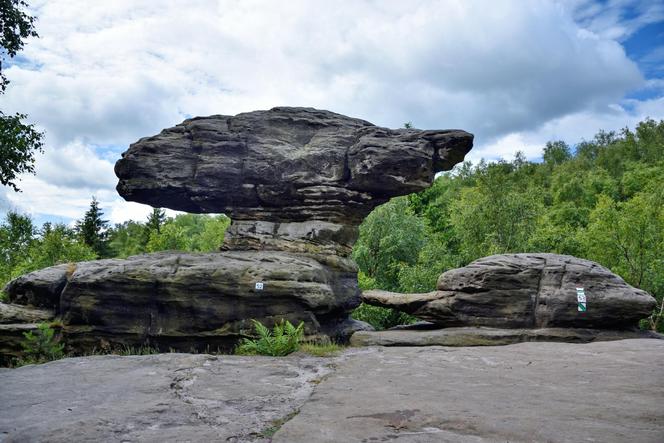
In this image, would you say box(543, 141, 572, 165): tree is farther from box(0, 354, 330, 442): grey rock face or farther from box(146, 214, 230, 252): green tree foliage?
box(0, 354, 330, 442): grey rock face

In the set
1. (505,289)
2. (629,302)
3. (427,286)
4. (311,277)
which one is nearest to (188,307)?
(311,277)

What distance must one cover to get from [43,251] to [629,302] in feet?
129

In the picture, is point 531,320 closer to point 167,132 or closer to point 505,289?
point 505,289

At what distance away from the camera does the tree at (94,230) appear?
4731 cm

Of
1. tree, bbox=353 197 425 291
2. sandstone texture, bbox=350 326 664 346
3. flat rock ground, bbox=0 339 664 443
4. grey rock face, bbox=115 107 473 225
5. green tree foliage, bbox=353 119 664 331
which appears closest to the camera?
flat rock ground, bbox=0 339 664 443

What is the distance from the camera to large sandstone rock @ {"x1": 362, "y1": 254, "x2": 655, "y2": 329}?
15.5m

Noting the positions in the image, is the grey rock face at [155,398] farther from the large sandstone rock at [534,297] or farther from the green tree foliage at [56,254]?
the green tree foliage at [56,254]

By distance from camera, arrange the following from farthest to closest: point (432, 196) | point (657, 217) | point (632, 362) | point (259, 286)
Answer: point (432, 196) → point (657, 217) → point (259, 286) → point (632, 362)

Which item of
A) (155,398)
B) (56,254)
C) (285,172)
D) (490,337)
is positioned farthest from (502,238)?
(56,254)

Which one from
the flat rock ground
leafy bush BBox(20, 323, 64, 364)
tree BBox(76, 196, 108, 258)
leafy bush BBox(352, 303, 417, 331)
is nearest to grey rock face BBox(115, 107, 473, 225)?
leafy bush BBox(20, 323, 64, 364)

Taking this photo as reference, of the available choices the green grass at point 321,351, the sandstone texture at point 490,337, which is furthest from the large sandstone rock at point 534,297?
the green grass at point 321,351

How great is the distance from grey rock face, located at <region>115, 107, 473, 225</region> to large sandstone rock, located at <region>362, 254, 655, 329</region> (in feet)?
12.6

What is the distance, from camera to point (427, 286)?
1109 inches

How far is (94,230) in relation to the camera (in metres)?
48.1
